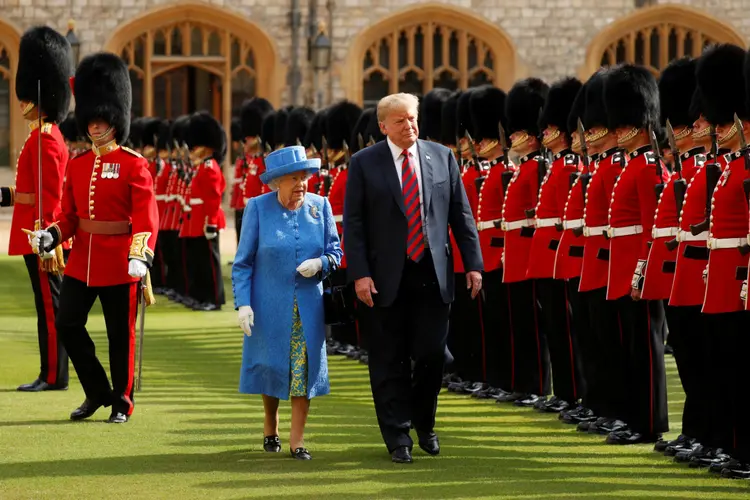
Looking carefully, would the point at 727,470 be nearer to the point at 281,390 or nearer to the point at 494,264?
the point at 281,390

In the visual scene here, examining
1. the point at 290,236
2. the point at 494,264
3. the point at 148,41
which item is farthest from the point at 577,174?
the point at 148,41

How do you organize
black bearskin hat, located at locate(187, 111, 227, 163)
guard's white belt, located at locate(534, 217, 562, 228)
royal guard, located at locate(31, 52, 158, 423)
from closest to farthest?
royal guard, located at locate(31, 52, 158, 423) < guard's white belt, located at locate(534, 217, 562, 228) < black bearskin hat, located at locate(187, 111, 227, 163)

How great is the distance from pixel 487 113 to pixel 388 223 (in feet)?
9.41

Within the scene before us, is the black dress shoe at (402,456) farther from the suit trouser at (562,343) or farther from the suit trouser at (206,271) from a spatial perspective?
the suit trouser at (206,271)

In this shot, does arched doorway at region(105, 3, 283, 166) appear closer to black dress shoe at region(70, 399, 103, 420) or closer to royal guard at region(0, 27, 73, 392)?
royal guard at region(0, 27, 73, 392)

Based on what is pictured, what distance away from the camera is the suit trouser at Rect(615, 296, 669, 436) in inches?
273

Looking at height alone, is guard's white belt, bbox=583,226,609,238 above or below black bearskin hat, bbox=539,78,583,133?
below

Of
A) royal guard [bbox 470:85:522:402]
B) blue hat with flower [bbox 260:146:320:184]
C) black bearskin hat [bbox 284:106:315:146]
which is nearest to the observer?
blue hat with flower [bbox 260:146:320:184]

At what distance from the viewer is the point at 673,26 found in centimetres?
2348

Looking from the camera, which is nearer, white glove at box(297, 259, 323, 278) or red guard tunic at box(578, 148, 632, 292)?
white glove at box(297, 259, 323, 278)

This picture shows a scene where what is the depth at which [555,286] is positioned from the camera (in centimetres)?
794

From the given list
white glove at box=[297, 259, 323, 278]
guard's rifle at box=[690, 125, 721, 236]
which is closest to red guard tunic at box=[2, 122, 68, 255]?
white glove at box=[297, 259, 323, 278]

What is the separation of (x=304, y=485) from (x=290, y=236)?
1.03 metres

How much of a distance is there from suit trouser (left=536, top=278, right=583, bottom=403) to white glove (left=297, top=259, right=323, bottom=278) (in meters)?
1.78
